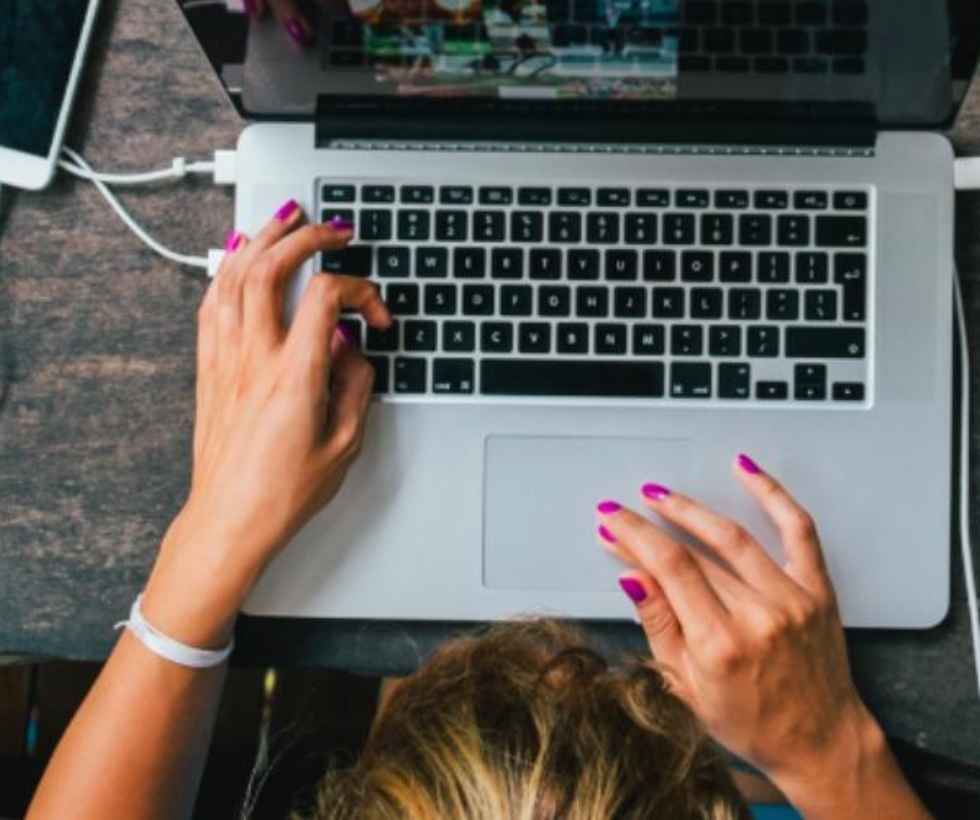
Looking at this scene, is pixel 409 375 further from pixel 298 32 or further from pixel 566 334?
pixel 298 32

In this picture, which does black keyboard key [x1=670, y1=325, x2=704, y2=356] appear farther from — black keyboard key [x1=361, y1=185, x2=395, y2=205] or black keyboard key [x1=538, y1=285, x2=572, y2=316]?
black keyboard key [x1=361, y1=185, x2=395, y2=205]

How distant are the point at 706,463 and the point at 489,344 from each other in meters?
0.14

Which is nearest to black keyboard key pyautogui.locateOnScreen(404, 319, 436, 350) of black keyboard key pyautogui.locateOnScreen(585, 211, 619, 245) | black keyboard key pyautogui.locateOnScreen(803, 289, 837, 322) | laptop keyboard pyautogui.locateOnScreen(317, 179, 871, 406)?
laptop keyboard pyautogui.locateOnScreen(317, 179, 871, 406)

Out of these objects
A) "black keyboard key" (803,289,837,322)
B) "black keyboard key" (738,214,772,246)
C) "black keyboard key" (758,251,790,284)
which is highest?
"black keyboard key" (738,214,772,246)

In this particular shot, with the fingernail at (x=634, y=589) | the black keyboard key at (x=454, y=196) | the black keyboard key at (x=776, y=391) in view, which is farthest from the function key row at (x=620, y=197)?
the fingernail at (x=634, y=589)

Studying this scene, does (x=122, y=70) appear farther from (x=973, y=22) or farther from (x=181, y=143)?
(x=973, y=22)

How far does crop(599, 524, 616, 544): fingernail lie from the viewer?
717 millimetres

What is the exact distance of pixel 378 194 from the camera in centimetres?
73

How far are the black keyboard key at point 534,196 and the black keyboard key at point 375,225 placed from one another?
0.08m

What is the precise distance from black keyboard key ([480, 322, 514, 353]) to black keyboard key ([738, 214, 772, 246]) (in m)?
0.14

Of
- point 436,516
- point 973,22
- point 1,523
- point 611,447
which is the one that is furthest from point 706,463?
point 1,523

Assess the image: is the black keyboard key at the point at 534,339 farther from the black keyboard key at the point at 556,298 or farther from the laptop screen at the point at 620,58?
the laptop screen at the point at 620,58

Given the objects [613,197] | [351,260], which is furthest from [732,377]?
[351,260]

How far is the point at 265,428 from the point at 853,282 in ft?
1.11
